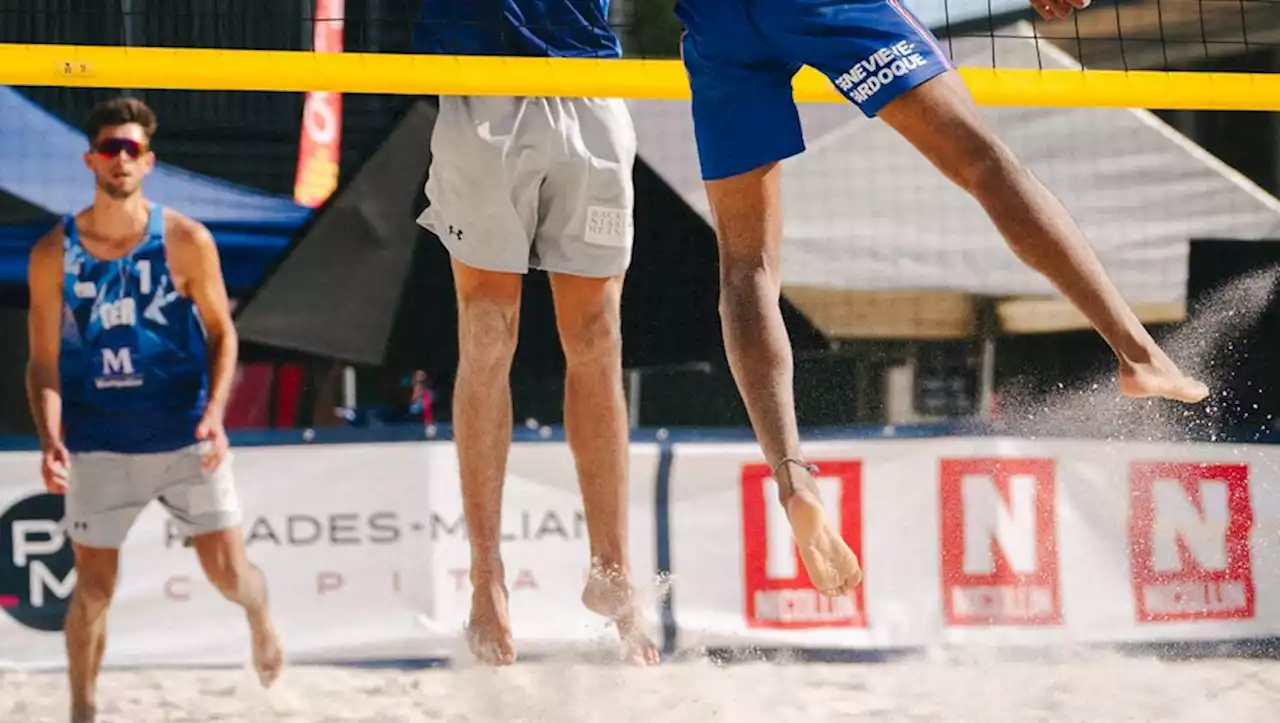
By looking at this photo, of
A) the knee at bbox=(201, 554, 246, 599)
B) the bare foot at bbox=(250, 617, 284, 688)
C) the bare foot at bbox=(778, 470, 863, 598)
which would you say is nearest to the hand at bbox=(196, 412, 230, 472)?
the knee at bbox=(201, 554, 246, 599)

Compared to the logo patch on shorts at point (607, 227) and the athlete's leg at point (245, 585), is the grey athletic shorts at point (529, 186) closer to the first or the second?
the logo patch on shorts at point (607, 227)

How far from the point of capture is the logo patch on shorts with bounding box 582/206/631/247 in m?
4.00

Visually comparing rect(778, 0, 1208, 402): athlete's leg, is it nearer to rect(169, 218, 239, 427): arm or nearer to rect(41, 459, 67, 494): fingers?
rect(169, 218, 239, 427): arm

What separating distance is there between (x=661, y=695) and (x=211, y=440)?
1.37 metres

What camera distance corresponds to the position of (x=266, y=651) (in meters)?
4.41

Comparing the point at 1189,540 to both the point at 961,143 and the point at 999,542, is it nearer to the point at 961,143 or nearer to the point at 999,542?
the point at 999,542

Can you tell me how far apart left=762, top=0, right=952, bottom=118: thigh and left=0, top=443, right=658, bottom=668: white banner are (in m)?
1.85

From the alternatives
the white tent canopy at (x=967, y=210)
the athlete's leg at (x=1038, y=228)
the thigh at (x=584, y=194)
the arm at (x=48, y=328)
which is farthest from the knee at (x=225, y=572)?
the athlete's leg at (x=1038, y=228)

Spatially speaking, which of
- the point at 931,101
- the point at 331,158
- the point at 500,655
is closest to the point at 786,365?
the point at 931,101

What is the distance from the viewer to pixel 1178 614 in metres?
4.97

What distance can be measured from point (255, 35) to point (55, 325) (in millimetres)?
927

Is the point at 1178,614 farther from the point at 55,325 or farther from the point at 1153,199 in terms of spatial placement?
the point at 55,325

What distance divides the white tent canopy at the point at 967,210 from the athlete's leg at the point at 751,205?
4.55 feet

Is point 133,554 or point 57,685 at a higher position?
point 133,554
